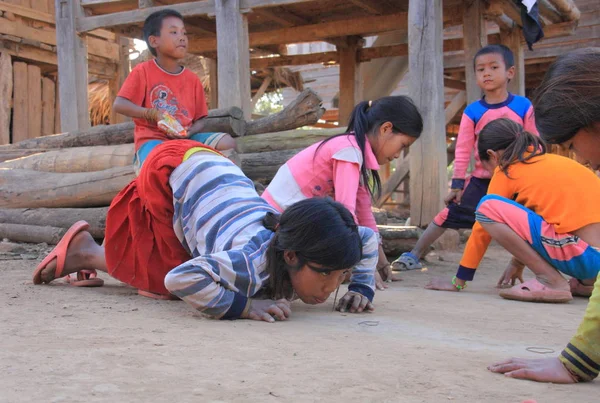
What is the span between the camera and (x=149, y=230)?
3.80 meters

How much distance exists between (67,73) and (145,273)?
604cm

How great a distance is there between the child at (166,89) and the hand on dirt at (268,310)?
107 inches

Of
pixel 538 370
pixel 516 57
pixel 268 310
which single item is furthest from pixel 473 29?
pixel 538 370

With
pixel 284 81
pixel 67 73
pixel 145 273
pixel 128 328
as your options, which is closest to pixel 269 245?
pixel 128 328

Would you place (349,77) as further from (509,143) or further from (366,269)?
(366,269)

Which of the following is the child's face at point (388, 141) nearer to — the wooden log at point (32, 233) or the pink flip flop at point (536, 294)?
the pink flip flop at point (536, 294)

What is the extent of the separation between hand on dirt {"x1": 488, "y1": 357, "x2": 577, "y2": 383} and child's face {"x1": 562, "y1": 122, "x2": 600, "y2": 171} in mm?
625

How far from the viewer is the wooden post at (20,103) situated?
11969 millimetres

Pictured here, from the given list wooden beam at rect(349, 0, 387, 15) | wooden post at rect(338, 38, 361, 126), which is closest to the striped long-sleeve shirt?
wooden beam at rect(349, 0, 387, 15)

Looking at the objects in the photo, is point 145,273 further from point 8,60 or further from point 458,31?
point 8,60

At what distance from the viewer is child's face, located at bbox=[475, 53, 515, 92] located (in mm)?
5590

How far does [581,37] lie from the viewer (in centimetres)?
1032

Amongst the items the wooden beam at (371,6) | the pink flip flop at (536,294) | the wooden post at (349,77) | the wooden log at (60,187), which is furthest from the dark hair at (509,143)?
the wooden post at (349,77)

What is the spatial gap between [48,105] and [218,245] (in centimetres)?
1066
